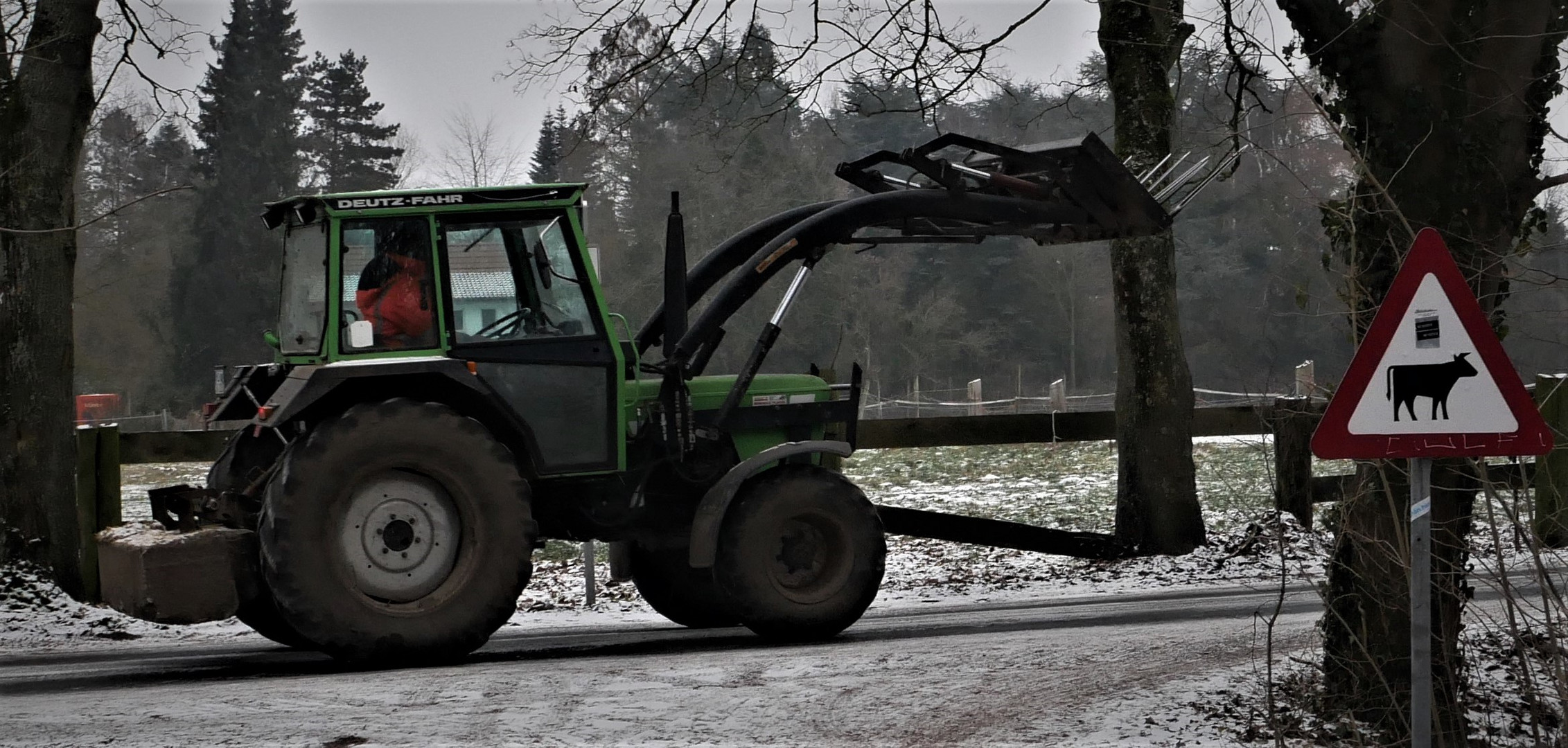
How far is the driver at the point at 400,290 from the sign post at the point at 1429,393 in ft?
16.2

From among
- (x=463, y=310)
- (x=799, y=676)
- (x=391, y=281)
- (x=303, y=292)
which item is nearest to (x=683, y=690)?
(x=799, y=676)

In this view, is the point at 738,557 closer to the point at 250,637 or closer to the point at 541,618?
the point at 541,618

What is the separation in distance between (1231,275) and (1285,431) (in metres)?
33.7

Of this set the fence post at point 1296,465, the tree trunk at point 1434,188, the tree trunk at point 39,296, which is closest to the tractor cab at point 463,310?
the tree trunk at point 39,296

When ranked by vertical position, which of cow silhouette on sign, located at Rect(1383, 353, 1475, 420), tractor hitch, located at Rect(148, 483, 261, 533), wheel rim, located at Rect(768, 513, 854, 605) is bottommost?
wheel rim, located at Rect(768, 513, 854, 605)

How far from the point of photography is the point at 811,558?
8867mm

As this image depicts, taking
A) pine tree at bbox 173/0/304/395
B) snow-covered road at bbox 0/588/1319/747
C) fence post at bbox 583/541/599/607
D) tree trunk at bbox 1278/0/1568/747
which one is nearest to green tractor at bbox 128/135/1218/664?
snow-covered road at bbox 0/588/1319/747

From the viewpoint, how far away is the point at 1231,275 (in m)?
44.7

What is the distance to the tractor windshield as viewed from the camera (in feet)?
26.7

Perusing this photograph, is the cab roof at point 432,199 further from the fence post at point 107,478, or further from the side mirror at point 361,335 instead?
the fence post at point 107,478

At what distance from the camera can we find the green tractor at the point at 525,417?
773 cm

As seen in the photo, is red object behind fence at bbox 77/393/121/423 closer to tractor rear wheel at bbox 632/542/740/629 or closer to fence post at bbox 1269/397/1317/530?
tractor rear wheel at bbox 632/542/740/629

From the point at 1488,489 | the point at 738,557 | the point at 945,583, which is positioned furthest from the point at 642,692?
the point at 945,583

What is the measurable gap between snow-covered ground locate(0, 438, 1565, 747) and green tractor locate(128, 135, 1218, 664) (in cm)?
45
